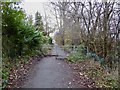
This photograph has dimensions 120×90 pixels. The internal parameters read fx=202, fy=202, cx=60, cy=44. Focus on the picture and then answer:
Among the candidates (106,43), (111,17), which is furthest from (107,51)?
(111,17)

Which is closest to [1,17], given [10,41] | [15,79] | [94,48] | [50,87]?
[10,41]

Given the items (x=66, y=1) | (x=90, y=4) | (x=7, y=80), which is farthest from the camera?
(x=66, y=1)

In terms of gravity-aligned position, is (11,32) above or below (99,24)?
below

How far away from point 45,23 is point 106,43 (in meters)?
5.57

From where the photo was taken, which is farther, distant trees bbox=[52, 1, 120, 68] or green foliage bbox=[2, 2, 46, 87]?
distant trees bbox=[52, 1, 120, 68]

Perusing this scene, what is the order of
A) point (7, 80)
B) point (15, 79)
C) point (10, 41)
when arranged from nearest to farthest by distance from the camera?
point (7, 80) → point (15, 79) → point (10, 41)

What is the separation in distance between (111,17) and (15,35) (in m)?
2.63

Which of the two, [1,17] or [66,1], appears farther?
[66,1]

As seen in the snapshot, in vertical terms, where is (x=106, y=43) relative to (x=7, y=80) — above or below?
above

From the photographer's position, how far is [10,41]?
5172 millimetres

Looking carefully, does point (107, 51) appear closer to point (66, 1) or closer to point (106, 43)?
point (106, 43)

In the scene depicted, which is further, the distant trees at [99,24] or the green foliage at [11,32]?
the distant trees at [99,24]

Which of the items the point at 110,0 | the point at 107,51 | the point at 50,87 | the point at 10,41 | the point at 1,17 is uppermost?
the point at 110,0

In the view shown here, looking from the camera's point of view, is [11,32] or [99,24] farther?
[99,24]
